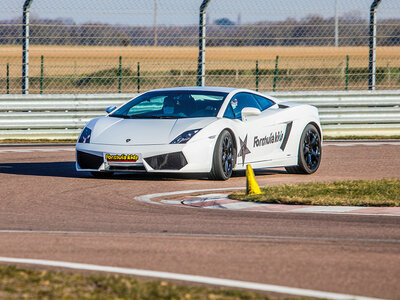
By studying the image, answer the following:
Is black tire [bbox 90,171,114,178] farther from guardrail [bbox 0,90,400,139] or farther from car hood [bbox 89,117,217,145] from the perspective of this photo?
guardrail [bbox 0,90,400,139]

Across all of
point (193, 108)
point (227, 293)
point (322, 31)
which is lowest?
point (227, 293)

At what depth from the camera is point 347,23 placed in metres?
20.1

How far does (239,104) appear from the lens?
41.9 ft

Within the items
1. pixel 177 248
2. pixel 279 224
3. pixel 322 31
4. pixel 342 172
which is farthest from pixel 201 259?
pixel 322 31

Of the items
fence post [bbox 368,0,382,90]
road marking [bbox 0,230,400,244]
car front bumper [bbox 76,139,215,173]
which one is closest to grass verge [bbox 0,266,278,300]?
road marking [bbox 0,230,400,244]

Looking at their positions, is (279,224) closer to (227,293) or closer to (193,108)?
(227,293)

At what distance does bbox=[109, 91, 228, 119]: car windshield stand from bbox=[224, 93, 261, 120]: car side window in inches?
5.7

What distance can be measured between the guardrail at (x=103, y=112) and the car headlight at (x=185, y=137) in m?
7.49

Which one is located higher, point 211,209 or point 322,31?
point 322,31

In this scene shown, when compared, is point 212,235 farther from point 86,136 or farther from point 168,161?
point 86,136

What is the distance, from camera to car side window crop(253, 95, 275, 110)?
13.2 m

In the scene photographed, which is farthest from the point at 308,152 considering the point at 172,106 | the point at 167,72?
the point at 167,72

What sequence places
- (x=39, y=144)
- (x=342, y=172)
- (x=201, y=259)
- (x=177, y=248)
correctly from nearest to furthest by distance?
(x=201, y=259) → (x=177, y=248) → (x=342, y=172) → (x=39, y=144)

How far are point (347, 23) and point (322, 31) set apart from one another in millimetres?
772
